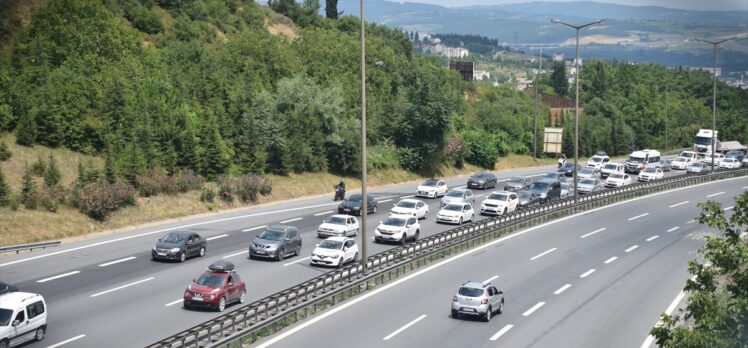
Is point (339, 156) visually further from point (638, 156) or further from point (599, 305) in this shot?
point (599, 305)

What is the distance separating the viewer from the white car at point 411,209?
55.4 meters

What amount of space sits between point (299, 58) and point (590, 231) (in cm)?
5160

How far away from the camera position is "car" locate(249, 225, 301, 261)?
137 ft

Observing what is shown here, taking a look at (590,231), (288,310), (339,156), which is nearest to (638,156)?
(339,156)

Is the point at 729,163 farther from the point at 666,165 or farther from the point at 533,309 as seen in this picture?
the point at 533,309

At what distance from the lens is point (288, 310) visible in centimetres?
2978

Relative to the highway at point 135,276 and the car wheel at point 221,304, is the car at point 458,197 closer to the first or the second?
the highway at point 135,276

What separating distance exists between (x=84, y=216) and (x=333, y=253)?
55.0 feet

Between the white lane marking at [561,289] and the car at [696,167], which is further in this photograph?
the car at [696,167]

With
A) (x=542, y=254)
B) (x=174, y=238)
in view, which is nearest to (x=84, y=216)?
(x=174, y=238)

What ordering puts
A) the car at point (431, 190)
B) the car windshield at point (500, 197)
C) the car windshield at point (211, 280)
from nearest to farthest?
the car windshield at point (211, 280) < the car windshield at point (500, 197) < the car at point (431, 190)

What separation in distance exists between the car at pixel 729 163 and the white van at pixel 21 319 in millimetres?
85311

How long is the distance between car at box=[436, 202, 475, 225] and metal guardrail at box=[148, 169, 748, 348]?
250 cm

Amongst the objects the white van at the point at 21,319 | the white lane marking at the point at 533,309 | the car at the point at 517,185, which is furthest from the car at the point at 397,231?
the car at the point at 517,185
